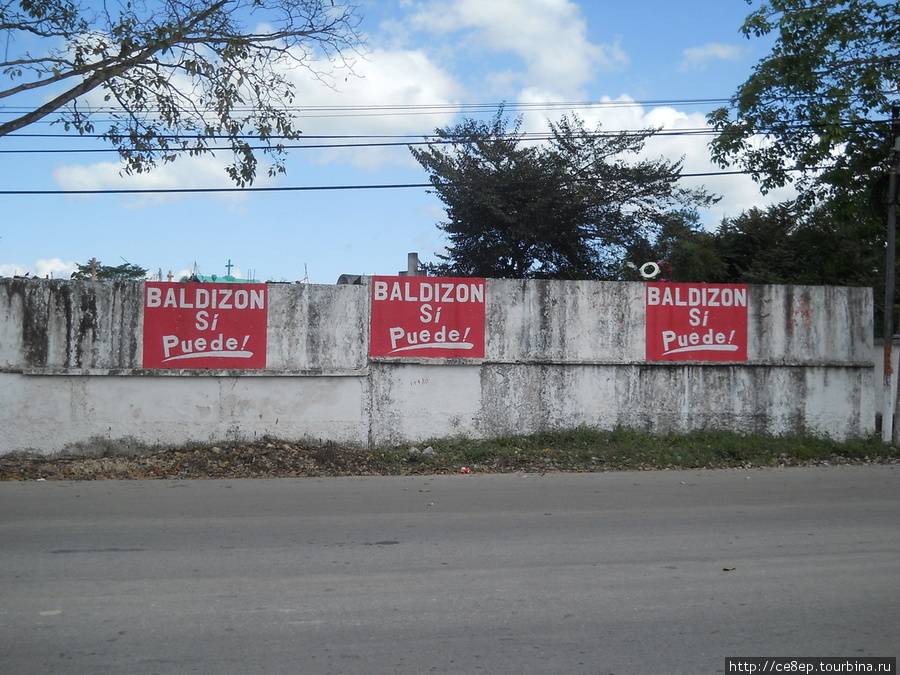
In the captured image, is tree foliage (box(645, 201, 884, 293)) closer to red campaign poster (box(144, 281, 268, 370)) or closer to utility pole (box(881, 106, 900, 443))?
utility pole (box(881, 106, 900, 443))

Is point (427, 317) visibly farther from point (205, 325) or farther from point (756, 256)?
point (756, 256)

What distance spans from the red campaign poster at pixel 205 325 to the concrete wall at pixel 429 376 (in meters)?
0.16

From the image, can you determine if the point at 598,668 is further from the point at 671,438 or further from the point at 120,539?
the point at 671,438

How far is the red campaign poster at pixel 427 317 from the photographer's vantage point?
11367 mm

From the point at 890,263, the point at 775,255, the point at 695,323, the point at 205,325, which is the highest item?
the point at 775,255

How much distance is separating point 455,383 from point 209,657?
7.46m

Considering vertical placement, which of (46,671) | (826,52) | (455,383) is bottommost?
(46,671)

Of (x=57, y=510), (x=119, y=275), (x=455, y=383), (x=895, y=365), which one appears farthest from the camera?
(x=119, y=275)

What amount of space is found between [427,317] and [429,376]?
90 cm

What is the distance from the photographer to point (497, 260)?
78.0ft

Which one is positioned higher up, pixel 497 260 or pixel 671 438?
pixel 497 260

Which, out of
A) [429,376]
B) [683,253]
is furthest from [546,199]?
[429,376]

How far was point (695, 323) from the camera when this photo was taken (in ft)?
39.7

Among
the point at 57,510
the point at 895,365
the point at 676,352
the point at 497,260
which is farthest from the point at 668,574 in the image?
the point at 497,260
